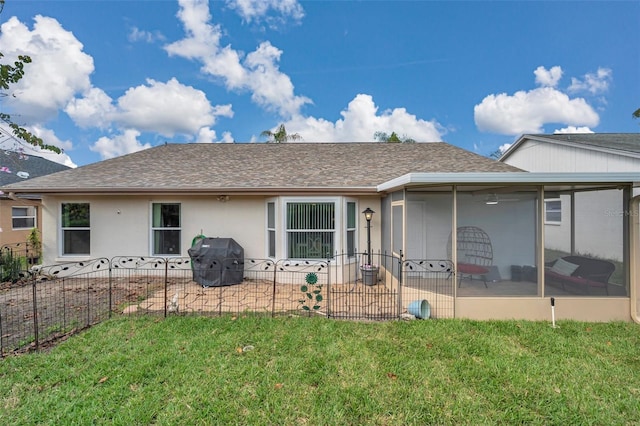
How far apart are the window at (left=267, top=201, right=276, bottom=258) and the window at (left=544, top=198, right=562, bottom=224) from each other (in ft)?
20.5

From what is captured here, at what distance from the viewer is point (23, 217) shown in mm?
14812

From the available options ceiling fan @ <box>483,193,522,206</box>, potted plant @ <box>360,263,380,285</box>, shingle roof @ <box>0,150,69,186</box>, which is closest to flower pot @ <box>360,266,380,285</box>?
potted plant @ <box>360,263,380,285</box>

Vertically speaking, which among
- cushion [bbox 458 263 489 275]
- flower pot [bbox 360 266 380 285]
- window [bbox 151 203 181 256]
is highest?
window [bbox 151 203 181 256]

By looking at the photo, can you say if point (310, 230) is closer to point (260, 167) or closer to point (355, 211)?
point (355, 211)

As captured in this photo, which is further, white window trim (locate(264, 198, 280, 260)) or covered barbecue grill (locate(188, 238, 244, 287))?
white window trim (locate(264, 198, 280, 260))

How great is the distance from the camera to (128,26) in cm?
1073

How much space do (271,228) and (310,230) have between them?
1.23 m

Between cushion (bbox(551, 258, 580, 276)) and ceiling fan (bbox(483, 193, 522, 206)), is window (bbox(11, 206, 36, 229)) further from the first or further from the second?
cushion (bbox(551, 258, 580, 276))

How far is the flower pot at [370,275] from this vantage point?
302 inches

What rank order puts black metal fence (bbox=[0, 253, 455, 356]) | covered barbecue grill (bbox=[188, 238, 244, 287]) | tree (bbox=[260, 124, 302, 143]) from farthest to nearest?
tree (bbox=[260, 124, 302, 143]) < covered barbecue grill (bbox=[188, 238, 244, 287]) < black metal fence (bbox=[0, 253, 455, 356])

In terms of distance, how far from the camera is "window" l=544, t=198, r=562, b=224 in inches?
216

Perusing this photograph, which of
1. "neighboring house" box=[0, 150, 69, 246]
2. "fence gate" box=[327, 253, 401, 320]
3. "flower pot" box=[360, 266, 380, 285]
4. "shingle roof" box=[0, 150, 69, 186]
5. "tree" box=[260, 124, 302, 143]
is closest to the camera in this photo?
"fence gate" box=[327, 253, 401, 320]

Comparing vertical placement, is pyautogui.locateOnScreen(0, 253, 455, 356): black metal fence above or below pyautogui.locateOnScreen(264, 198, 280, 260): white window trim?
below

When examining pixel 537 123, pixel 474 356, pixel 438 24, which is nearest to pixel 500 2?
pixel 438 24
